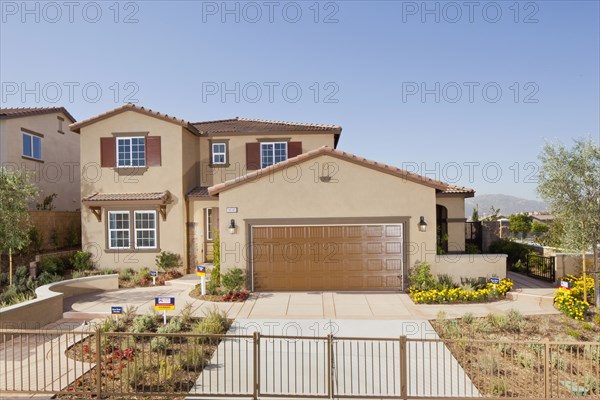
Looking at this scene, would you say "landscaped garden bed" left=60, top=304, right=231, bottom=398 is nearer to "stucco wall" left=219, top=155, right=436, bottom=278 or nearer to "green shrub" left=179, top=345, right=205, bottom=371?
"green shrub" left=179, top=345, right=205, bottom=371

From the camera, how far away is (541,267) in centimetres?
1423

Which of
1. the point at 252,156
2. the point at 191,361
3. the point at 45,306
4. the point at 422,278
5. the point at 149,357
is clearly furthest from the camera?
the point at 252,156

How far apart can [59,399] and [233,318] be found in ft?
15.1

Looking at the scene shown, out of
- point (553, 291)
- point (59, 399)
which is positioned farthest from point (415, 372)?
point (553, 291)

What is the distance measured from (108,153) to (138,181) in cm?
182

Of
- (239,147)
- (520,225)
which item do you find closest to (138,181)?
(239,147)

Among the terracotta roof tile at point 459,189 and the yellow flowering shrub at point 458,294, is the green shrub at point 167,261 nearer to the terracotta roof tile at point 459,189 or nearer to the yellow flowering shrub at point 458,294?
the yellow flowering shrub at point 458,294

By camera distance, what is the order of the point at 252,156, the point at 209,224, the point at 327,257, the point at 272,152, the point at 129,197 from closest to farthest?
the point at 327,257, the point at 129,197, the point at 209,224, the point at 252,156, the point at 272,152

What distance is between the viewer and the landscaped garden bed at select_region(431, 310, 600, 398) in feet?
20.8

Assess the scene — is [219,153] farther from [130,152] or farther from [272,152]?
[130,152]

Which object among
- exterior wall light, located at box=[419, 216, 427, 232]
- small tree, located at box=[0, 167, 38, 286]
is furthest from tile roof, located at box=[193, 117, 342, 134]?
small tree, located at box=[0, 167, 38, 286]

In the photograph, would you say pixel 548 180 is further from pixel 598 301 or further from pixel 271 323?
pixel 271 323

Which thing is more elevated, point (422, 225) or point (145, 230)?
point (422, 225)

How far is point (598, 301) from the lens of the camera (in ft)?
33.3
